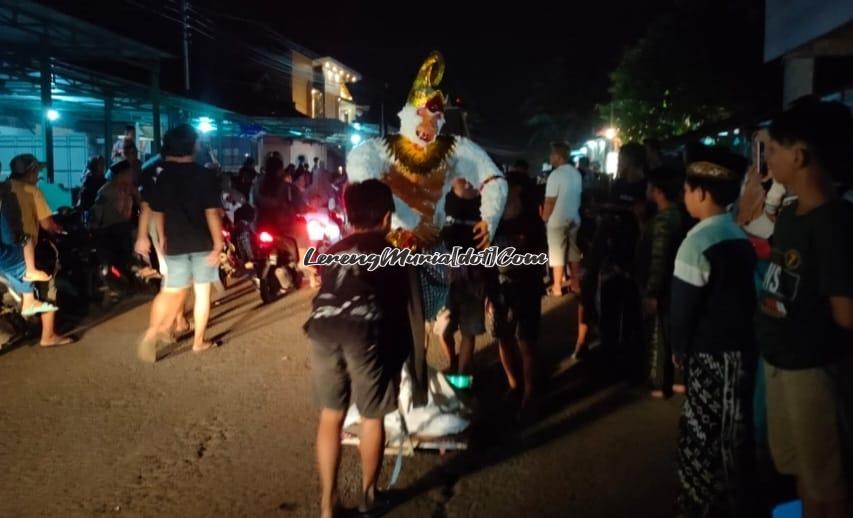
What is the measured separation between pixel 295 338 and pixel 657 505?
4.47m

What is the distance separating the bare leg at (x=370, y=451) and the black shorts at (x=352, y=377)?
0.24 ft

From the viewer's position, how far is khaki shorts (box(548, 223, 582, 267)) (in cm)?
949

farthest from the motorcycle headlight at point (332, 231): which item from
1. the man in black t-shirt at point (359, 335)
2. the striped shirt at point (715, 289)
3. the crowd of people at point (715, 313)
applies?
the striped shirt at point (715, 289)

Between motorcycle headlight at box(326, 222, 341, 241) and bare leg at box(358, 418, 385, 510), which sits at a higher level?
motorcycle headlight at box(326, 222, 341, 241)

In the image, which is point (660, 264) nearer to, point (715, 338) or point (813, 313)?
point (715, 338)

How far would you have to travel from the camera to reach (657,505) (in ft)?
13.1

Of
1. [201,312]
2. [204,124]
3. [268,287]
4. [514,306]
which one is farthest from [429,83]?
[204,124]

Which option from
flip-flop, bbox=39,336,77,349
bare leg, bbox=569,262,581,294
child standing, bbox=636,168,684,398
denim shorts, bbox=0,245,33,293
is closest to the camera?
child standing, bbox=636,168,684,398

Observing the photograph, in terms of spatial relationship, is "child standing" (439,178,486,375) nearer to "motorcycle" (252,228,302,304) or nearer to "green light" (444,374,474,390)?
"green light" (444,374,474,390)

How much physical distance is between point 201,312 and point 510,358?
3.05 meters

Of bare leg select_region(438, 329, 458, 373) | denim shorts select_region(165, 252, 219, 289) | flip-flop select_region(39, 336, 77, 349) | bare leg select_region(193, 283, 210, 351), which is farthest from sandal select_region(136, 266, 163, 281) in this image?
bare leg select_region(438, 329, 458, 373)

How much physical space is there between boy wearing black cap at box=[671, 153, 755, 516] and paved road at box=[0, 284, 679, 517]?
55 cm

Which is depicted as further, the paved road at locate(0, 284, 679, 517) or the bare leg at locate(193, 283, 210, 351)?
the bare leg at locate(193, 283, 210, 351)

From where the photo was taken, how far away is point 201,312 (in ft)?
22.5
